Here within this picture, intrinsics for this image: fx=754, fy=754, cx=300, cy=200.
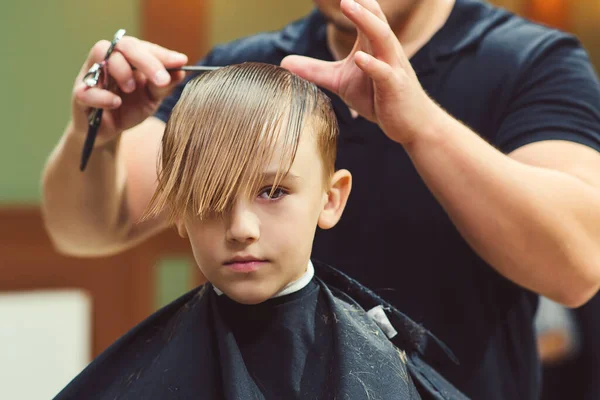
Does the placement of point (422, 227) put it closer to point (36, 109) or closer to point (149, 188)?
point (149, 188)

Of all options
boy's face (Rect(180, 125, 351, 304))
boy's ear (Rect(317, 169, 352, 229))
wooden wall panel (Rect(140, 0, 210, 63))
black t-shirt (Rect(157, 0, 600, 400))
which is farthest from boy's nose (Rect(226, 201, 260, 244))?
wooden wall panel (Rect(140, 0, 210, 63))

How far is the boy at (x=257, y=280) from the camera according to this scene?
71 centimetres

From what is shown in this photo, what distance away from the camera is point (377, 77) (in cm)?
75

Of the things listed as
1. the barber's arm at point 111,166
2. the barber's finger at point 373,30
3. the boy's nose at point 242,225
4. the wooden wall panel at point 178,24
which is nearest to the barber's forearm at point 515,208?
the barber's finger at point 373,30

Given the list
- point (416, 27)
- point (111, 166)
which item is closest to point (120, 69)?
point (111, 166)

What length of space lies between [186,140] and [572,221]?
48 cm

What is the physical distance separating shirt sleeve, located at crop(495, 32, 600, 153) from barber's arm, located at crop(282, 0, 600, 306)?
2 cm

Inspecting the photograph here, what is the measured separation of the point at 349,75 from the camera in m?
0.83

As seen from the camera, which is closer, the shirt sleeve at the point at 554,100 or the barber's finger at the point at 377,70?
the barber's finger at the point at 377,70

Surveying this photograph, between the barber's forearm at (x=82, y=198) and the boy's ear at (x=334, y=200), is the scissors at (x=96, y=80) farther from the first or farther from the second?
the boy's ear at (x=334, y=200)

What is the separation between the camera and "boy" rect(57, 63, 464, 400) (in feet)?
2.34

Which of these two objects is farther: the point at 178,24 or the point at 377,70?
the point at 178,24

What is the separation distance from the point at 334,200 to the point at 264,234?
12cm

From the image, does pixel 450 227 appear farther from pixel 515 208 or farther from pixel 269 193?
pixel 269 193
